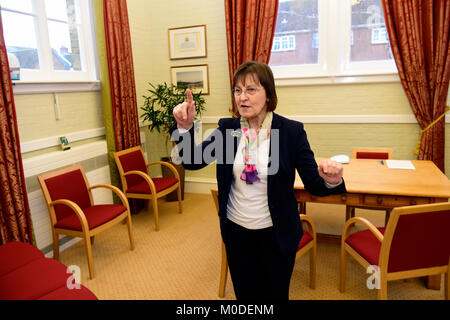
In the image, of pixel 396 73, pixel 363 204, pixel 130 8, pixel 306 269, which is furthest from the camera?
pixel 130 8

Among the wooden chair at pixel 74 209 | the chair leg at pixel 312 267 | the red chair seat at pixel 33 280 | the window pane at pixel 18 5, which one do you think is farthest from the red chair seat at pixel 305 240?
the window pane at pixel 18 5

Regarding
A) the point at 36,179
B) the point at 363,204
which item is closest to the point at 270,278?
the point at 363,204

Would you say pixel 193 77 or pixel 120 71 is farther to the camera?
pixel 193 77

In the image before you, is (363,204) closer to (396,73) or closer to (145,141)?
(396,73)

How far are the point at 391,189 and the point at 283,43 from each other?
2654 millimetres

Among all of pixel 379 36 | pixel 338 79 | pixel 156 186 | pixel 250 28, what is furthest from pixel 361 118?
pixel 156 186

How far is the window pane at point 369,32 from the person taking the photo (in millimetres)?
3932

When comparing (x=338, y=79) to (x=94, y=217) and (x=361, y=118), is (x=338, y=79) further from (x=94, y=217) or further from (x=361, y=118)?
(x=94, y=217)

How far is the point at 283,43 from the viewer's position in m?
4.33

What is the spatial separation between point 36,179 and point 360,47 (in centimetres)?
382

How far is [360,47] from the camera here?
405 centimetres

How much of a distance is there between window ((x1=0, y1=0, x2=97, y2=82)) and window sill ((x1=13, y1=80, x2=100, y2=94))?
0.15 feet
